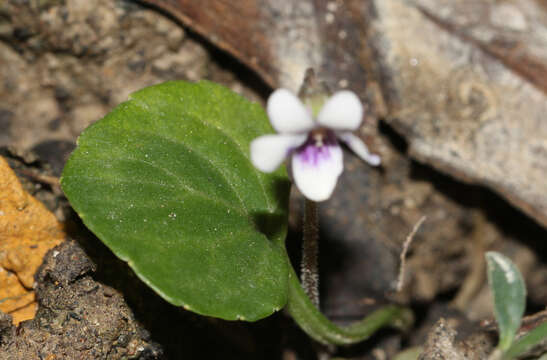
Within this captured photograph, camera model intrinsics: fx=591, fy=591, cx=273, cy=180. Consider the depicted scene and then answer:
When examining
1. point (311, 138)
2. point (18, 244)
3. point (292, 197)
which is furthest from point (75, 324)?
point (292, 197)

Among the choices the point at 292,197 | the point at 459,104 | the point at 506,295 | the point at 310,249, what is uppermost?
the point at 506,295

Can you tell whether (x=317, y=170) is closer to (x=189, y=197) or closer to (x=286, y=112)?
(x=286, y=112)

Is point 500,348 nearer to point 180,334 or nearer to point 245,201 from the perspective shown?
point 245,201

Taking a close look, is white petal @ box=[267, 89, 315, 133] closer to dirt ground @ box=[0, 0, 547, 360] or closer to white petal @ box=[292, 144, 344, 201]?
white petal @ box=[292, 144, 344, 201]

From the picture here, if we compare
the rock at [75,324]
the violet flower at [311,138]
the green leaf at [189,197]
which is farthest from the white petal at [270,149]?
the rock at [75,324]

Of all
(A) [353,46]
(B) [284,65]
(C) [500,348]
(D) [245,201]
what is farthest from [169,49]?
(C) [500,348]

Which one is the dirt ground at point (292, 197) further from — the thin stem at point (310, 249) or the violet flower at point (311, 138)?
the violet flower at point (311, 138)
